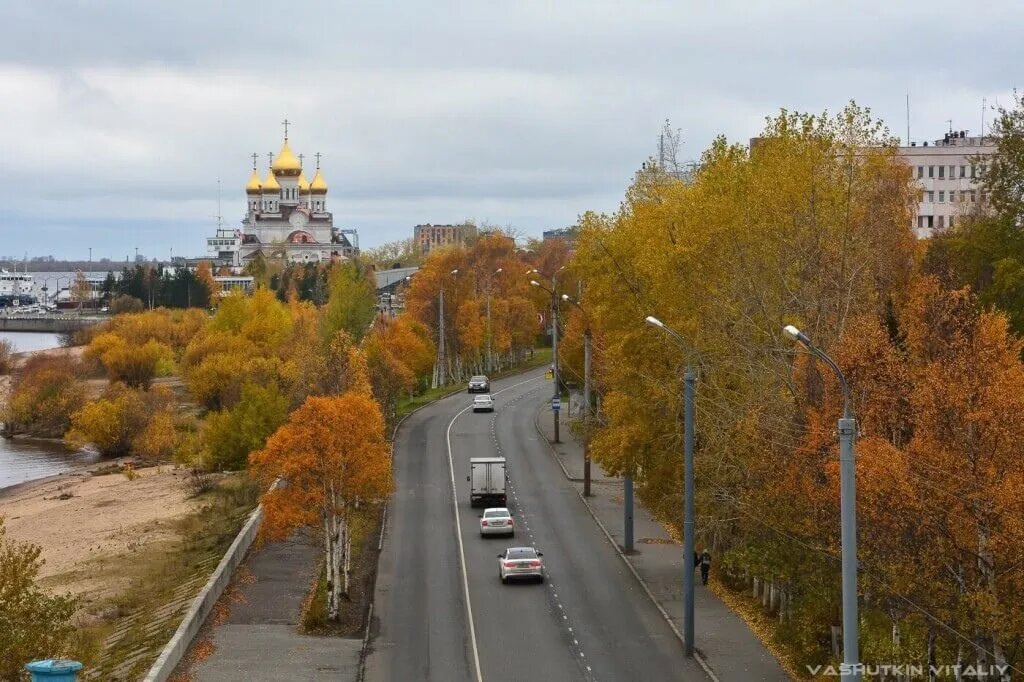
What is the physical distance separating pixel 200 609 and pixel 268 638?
194 centimetres

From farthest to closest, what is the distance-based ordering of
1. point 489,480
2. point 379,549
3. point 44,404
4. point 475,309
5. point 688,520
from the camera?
point 44,404
point 475,309
point 489,480
point 379,549
point 688,520

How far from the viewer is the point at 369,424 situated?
40312 mm

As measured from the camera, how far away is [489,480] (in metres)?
53.7

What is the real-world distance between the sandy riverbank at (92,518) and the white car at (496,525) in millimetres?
12279

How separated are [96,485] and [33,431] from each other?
30.3m

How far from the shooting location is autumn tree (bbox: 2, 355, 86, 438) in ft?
330

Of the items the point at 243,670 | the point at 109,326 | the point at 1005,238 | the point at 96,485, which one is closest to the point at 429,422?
the point at 96,485

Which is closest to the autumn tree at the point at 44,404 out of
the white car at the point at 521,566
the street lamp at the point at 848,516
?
the white car at the point at 521,566

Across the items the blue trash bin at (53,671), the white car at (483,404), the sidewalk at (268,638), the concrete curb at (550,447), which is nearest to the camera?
the blue trash bin at (53,671)

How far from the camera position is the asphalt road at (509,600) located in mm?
32969

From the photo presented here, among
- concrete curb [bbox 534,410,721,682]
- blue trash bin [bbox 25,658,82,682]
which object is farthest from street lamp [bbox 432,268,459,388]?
blue trash bin [bbox 25,658,82,682]

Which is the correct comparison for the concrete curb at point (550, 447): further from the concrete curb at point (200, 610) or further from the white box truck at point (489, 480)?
the concrete curb at point (200, 610)

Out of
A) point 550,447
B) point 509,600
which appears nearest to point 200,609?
point 509,600

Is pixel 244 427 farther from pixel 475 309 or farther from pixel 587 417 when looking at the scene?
pixel 475 309
